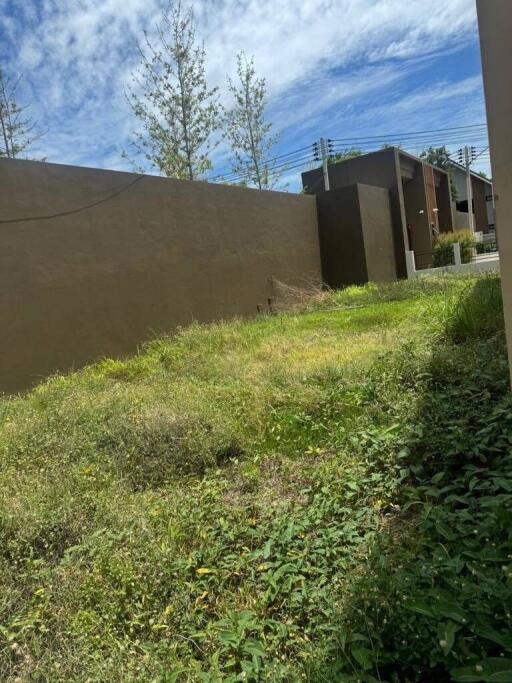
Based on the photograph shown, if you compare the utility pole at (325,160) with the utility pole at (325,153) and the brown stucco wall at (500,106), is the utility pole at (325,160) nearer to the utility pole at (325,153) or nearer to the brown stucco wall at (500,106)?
the utility pole at (325,153)

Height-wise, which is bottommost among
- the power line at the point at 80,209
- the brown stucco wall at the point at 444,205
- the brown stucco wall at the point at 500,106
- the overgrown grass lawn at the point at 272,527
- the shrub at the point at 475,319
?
the overgrown grass lawn at the point at 272,527

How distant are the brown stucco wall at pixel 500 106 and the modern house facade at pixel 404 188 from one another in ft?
45.5

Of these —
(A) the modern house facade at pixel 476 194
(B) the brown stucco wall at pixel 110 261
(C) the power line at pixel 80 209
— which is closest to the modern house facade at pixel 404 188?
(B) the brown stucco wall at pixel 110 261

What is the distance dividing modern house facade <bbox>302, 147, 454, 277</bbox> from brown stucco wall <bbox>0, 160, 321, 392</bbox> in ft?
19.4

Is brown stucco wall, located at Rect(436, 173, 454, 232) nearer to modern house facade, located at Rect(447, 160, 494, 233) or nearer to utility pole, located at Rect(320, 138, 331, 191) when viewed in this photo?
utility pole, located at Rect(320, 138, 331, 191)

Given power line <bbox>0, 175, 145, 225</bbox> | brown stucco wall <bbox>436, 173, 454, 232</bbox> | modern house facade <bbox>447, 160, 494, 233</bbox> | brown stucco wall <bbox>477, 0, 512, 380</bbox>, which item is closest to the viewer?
brown stucco wall <bbox>477, 0, 512, 380</bbox>

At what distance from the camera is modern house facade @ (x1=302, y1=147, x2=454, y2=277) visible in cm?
1502

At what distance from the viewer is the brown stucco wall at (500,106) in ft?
4.82

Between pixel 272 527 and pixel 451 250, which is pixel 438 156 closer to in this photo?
pixel 451 250

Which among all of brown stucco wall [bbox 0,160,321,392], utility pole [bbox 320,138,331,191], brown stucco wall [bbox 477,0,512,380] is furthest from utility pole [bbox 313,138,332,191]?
brown stucco wall [bbox 477,0,512,380]

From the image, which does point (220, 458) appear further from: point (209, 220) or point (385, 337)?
point (209, 220)

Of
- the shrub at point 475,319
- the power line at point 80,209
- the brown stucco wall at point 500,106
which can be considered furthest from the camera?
the power line at point 80,209

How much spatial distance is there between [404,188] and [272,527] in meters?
19.1

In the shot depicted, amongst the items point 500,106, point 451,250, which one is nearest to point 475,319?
point 500,106
